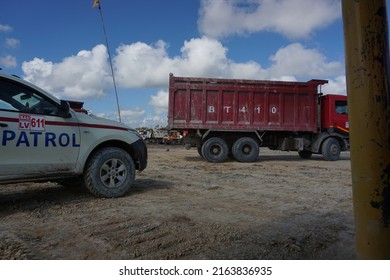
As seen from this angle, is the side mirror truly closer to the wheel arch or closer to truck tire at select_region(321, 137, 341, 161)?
the wheel arch

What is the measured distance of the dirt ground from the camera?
2.89 meters

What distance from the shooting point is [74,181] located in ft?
18.1

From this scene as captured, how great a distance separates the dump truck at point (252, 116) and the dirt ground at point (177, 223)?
6.17m

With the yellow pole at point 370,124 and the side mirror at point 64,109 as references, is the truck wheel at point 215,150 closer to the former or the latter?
the side mirror at point 64,109

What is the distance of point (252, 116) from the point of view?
12.5m

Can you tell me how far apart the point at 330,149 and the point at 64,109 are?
11.5m

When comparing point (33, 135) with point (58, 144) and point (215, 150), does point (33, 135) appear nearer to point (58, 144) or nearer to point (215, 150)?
point (58, 144)

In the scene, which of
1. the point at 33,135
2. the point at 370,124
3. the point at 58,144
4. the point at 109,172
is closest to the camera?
the point at 370,124

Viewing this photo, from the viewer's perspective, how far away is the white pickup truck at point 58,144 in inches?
159

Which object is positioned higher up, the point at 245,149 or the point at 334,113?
the point at 334,113

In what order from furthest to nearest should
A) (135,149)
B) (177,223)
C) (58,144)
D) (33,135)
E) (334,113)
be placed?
(334,113), (135,149), (58,144), (33,135), (177,223)

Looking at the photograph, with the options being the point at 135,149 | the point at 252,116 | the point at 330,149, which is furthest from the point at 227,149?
the point at 135,149

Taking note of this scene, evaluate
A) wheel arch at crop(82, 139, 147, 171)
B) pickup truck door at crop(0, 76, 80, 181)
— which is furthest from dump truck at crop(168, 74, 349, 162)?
pickup truck door at crop(0, 76, 80, 181)

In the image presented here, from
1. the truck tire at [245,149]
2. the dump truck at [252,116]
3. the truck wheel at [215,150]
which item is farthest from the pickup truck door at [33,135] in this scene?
the truck tire at [245,149]
